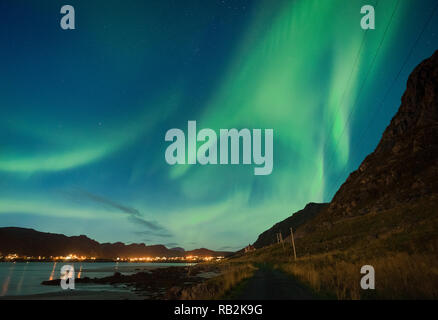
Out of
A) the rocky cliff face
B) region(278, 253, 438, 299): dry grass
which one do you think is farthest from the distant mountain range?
region(278, 253, 438, 299): dry grass

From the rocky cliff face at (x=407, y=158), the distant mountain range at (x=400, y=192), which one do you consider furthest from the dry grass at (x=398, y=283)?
the rocky cliff face at (x=407, y=158)

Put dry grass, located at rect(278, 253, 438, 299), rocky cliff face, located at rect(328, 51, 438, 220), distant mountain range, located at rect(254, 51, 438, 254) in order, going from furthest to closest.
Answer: rocky cliff face, located at rect(328, 51, 438, 220), distant mountain range, located at rect(254, 51, 438, 254), dry grass, located at rect(278, 253, 438, 299)

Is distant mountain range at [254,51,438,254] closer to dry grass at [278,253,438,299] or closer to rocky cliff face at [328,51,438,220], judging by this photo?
rocky cliff face at [328,51,438,220]

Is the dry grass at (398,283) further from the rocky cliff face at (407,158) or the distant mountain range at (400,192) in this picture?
the rocky cliff face at (407,158)

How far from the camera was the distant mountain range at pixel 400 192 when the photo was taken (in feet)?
107

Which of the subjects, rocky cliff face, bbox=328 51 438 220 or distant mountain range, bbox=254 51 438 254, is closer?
distant mountain range, bbox=254 51 438 254

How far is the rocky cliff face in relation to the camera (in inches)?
2532

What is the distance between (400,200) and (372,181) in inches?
1260

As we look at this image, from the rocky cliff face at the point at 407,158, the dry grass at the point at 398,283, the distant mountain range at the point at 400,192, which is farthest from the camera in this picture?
the rocky cliff face at the point at 407,158

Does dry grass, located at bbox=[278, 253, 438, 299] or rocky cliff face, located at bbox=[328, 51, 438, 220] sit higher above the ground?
rocky cliff face, located at bbox=[328, 51, 438, 220]

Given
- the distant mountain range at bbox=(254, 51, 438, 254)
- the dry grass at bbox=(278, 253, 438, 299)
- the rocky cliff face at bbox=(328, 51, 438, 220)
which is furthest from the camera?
the rocky cliff face at bbox=(328, 51, 438, 220)
